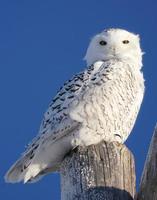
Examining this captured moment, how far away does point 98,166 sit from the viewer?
8.95 feet

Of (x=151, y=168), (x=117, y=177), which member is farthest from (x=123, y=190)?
(x=151, y=168)

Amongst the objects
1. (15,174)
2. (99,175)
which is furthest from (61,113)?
(99,175)

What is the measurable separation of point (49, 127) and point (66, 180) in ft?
5.37

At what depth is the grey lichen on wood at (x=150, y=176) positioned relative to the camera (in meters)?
2.38

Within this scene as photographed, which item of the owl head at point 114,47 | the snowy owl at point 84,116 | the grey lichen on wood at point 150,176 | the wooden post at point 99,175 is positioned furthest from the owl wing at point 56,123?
the grey lichen on wood at point 150,176

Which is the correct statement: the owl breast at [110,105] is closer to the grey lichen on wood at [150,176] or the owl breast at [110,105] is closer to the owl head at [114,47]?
Answer: the owl head at [114,47]

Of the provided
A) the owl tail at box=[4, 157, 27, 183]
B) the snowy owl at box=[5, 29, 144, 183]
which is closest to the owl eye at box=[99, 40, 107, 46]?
the snowy owl at box=[5, 29, 144, 183]

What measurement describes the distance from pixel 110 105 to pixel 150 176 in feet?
6.55

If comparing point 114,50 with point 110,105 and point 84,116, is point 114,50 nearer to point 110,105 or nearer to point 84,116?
point 110,105

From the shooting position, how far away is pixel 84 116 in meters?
4.27

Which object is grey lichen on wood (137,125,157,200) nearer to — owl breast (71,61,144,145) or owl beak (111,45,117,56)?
owl breast (71,61,144,145)

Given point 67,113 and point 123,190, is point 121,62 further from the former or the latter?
point 123,190

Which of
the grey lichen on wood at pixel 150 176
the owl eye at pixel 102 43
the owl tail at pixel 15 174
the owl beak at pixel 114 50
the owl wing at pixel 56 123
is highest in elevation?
the owl eye at pixel 102 43

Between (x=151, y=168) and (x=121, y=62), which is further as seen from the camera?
(x=121, y=62)
